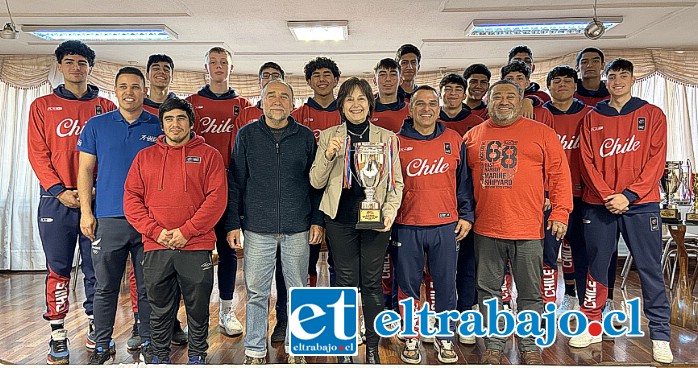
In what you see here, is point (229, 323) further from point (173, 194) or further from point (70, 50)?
point (70, 50)

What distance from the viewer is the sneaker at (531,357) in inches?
119

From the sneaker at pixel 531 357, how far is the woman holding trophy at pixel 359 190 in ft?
2.83

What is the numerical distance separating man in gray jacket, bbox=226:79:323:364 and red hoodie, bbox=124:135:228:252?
6.3 inches

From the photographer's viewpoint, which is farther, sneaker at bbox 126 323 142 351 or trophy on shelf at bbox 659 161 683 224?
trophy on shelf at bbox 659 161 683 224

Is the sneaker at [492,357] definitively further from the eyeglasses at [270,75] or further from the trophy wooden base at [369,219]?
the eyeglasses at [270,75]

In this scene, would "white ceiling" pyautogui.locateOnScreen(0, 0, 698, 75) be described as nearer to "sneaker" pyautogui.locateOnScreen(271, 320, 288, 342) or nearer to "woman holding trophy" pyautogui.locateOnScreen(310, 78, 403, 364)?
"woman holding trophy" pyautogui.locateOnScreen(310, 78, 403, 364)

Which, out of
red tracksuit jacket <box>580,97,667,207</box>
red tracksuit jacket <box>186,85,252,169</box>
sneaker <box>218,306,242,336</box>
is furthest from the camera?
sneaker <box>218,306,242,336</box>

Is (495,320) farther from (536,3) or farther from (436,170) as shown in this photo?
(536,3)

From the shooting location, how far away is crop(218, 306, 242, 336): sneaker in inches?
145

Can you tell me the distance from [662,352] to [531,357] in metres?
0.76

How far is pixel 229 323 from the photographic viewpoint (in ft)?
12.1

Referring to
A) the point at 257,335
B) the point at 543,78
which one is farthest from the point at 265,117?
the point at 543,78

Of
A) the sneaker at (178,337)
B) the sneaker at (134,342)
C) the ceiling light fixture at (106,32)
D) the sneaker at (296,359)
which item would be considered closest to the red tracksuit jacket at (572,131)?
the sneaker at (296,359)

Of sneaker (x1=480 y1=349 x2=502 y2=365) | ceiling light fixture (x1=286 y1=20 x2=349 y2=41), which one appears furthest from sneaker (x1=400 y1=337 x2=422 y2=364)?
ceiling light fixture (x1=286 y1=20 x2=349 y2=41)
